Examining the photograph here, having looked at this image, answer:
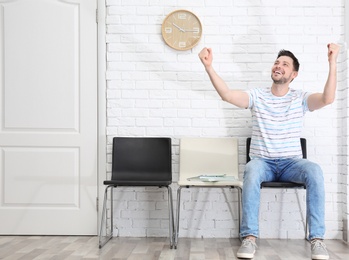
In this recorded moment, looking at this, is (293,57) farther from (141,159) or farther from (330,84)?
(141,159)

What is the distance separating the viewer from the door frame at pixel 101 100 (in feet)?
14.1

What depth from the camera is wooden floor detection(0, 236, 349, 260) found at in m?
3.45

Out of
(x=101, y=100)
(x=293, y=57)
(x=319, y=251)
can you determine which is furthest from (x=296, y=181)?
(x=101, y=100)

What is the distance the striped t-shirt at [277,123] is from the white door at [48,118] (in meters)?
1.25

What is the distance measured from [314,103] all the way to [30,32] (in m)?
2.19

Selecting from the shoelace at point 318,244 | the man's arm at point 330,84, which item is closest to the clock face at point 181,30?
the man's arm at point 330,84

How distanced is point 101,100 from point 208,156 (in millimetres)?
923

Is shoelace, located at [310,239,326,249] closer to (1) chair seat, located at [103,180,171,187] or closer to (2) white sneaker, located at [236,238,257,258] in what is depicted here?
(2) white sneaker, located at [236,238,257,258]

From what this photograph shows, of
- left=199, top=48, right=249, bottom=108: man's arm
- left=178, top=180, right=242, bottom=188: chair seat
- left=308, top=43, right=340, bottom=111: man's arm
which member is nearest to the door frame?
left=178, top=180, right=242, bottom=188: chair seat

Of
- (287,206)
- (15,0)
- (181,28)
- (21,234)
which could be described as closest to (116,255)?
(21,234)

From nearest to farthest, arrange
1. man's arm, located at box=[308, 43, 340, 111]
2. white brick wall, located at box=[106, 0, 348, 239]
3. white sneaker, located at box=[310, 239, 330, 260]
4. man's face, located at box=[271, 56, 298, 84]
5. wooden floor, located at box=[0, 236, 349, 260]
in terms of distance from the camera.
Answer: white sneaker, located at box=[310, 239, 330, 260]
wooden floor, located at box=[0, 236, 349, 260]
man's arm, located at box=[308, 43, 340, 111]
man's face, located at box=[271, 56, 298, 84]
white brick wall, located at box=[106, 0, 348, 239]

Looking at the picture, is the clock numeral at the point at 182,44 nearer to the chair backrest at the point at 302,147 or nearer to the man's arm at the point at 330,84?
the chair backrest at the point at 302,147

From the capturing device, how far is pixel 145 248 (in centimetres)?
375

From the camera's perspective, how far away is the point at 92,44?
4336 millimetres
